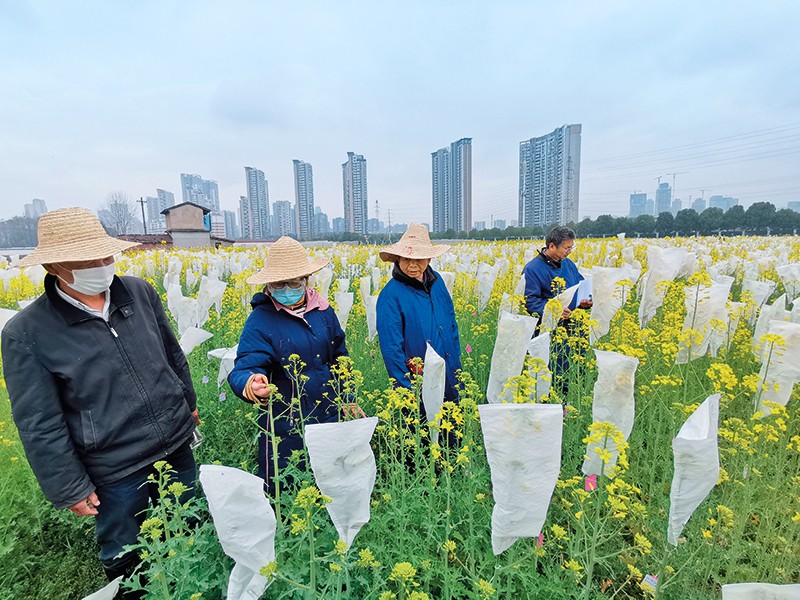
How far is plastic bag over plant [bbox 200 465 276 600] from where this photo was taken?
1.07 m

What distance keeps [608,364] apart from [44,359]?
7.33 feet

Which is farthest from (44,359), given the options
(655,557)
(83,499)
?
(655,557)

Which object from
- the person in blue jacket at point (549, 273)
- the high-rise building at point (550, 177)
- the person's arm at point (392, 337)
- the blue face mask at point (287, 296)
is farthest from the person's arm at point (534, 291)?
the high-rise building at point (550, 177)

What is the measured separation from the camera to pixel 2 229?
41.9 meters

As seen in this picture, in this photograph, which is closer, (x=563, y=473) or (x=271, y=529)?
(x=271, y=529)

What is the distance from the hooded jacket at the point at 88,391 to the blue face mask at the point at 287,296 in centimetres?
62

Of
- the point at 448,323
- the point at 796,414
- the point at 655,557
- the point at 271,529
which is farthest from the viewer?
the point at 796,414

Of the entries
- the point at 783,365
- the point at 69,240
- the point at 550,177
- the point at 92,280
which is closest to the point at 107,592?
the point at 92,280

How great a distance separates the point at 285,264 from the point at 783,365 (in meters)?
2.61

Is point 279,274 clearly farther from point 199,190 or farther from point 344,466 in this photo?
point 199,190

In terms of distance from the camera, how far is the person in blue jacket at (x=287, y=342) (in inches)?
85.2

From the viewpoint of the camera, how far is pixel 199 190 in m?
108

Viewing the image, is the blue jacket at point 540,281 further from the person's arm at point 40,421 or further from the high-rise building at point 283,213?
the high-rise building at point 283,213

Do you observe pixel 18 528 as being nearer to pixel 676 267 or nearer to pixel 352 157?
pixel 676 267
